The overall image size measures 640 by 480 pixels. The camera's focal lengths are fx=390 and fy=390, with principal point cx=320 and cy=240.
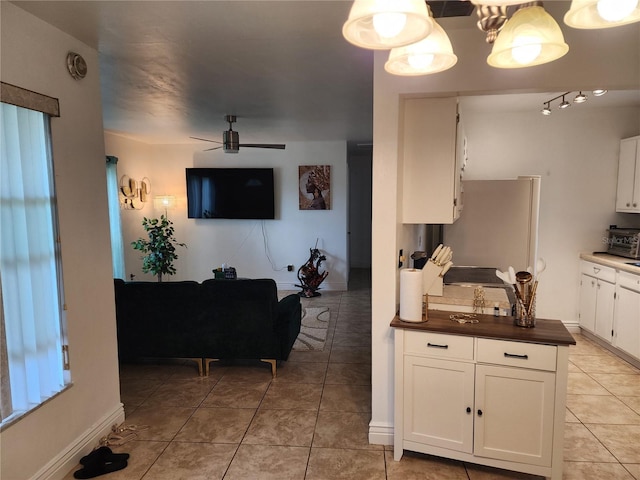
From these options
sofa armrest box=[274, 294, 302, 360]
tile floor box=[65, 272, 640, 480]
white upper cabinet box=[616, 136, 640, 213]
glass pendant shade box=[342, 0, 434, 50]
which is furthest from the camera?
white upper cabinet box=[616, 136, 640, 213]

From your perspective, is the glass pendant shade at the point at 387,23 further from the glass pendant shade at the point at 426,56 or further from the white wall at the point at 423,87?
the white wall at the point at 423,87

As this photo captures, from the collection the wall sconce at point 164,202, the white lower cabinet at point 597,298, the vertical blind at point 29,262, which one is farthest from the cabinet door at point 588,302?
the wall sconce at point 164,202

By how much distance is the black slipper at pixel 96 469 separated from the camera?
7.18 ft

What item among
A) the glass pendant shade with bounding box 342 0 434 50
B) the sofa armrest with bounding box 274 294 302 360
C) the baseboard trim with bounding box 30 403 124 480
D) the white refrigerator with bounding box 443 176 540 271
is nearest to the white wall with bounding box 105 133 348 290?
the white refrigerator with bounding box 443 176 540 271

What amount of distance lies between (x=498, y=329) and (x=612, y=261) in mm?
2565

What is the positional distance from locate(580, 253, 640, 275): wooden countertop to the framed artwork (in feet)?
12.3

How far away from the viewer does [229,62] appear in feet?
8.82

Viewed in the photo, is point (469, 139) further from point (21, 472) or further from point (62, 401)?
point (21, 472)

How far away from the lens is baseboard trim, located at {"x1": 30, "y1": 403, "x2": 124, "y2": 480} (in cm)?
210

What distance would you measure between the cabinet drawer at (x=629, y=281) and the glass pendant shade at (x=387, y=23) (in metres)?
3.62

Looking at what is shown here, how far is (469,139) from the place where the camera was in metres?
4.43

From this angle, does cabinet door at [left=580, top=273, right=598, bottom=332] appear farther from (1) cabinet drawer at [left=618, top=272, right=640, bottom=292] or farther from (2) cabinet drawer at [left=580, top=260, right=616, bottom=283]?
(1) cabinet drawer at [left=618, top=272, right=640, bottom=292]

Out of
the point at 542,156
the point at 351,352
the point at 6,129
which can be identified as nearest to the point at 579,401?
the point at 351,352

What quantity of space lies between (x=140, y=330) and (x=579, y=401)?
364 cm
